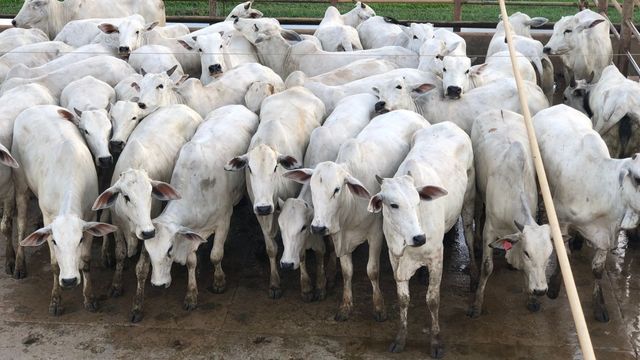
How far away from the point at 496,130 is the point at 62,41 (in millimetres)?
6198

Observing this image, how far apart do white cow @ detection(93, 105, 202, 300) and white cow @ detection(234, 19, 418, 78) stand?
2276 mm

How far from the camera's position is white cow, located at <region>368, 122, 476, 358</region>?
7.46 m

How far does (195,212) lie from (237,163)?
59 cm

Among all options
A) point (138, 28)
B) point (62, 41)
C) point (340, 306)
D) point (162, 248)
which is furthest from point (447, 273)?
point (62, 41)

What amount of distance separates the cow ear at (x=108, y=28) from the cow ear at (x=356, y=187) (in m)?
4.95

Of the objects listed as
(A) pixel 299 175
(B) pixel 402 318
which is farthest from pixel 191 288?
(B) pixel 402 318

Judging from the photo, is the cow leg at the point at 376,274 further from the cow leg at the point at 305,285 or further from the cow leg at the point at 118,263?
the cow leg at the point at 118,263

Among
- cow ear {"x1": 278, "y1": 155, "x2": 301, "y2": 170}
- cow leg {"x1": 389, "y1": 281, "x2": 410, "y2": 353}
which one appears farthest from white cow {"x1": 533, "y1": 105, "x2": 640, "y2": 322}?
cow ear {"x1": 278, "y1": 155, "x2": 301, "y2": 170}

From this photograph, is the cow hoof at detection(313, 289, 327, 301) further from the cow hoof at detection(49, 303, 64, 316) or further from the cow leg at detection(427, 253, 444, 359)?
the cow hoof at detection(49, 303, 64, 316)

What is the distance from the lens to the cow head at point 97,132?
9.06m

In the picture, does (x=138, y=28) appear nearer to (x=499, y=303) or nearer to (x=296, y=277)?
(x=296, y=277)

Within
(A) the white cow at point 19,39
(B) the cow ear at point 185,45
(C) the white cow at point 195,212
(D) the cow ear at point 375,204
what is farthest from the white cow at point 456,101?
(A) the white cow at point 19,39

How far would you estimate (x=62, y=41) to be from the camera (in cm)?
1241

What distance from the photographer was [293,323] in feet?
27.3
